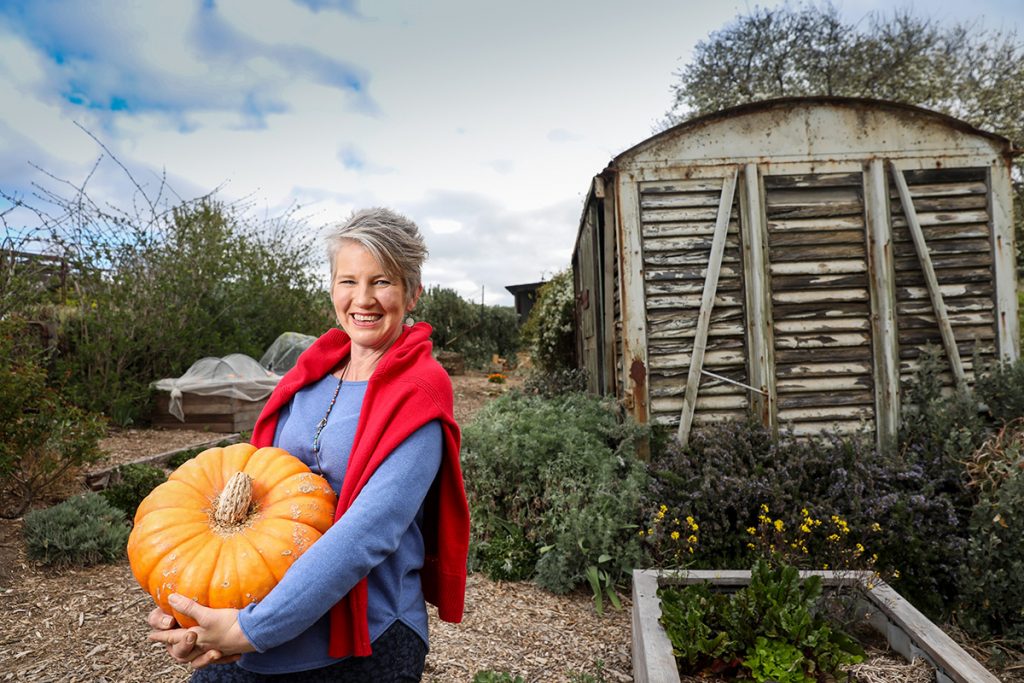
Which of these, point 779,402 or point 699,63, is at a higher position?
point 699,63

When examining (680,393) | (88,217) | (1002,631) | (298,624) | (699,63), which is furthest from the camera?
(699,63)

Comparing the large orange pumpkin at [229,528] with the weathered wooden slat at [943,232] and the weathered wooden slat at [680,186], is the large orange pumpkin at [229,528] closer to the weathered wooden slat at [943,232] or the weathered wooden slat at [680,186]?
the weathered wooden slat at [680,186]

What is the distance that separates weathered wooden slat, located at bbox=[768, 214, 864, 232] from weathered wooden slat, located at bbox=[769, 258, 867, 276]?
0.32 metres

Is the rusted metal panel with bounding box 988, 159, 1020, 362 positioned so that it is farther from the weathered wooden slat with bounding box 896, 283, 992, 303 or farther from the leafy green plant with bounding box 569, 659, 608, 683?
the leafy green plant with bounding box 569, 659, 608, 683

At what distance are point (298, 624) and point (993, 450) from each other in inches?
190

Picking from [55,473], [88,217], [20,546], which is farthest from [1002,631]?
[88,217]

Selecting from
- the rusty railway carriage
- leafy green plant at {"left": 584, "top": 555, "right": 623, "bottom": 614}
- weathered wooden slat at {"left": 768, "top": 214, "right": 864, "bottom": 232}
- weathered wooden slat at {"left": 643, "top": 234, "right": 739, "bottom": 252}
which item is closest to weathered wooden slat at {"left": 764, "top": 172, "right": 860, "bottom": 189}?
the rusty railway carriage

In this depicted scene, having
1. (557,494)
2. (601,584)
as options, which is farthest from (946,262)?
(601,584)

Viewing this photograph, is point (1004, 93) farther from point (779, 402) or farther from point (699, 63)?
point (779, 402)

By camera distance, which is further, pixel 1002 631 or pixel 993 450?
pixel 993 450

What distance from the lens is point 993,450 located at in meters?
4.42

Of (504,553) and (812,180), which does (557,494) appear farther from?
(812,180)

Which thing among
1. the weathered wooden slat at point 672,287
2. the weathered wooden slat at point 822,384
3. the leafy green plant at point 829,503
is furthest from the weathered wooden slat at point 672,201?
the leafy green plant at point 829,503

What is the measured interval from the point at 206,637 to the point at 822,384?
5.95m
